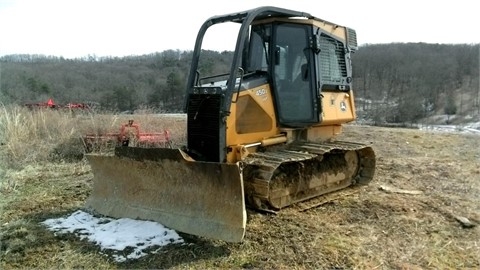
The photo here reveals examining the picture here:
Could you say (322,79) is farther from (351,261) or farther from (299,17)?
(351,261)

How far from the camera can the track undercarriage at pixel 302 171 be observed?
A: 5031 millimetres

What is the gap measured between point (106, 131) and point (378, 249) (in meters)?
8.71

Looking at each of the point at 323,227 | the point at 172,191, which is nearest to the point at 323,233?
the point at 323,227

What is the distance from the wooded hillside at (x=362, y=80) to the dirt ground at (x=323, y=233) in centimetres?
1547

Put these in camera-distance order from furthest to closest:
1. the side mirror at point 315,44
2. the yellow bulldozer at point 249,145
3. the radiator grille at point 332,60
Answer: the radiator grille at point 332,60 < the side mirror at point 315,44 < the yellow bulldozer at point 249,145

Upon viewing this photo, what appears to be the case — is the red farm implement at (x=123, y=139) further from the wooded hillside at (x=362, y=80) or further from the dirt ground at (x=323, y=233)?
the wooded hillside at (x=362, y=80)

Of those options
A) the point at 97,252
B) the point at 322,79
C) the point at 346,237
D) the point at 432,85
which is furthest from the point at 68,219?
the point at 432,85

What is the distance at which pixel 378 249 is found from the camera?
14.2ft

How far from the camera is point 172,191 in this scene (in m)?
4.91

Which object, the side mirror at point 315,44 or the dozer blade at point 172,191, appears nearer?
the dozer blade at point 172,191

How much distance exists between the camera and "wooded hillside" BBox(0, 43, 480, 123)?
1040 inches

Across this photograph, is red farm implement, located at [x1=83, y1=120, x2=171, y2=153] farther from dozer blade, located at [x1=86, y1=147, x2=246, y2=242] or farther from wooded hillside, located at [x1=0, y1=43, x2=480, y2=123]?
wooded hillside, located at [x1=0, y1=43, x2=480, y2=123]

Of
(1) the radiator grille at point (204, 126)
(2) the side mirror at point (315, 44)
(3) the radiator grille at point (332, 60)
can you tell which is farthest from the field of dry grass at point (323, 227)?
(2) the side mirror at point (315, 44)

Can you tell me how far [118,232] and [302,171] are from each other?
7.68 feet
